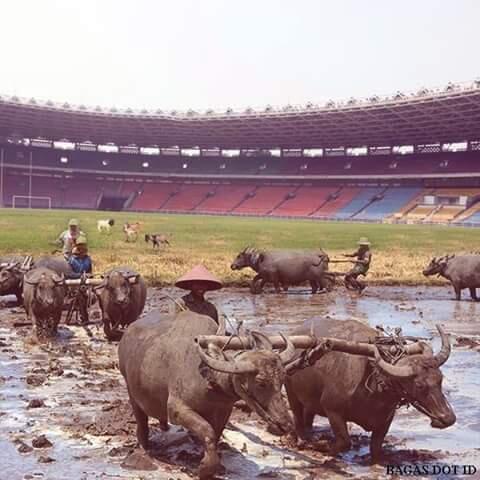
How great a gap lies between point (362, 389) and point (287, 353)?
3.71 feet

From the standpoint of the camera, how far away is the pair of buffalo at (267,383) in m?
6.27

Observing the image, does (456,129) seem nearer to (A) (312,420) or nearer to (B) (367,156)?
(B) (367,156)

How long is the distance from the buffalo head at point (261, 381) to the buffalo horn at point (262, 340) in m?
0.20

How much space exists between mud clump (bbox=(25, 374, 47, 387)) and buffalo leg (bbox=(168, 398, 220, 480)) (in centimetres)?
445

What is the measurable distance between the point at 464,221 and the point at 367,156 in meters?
22.4

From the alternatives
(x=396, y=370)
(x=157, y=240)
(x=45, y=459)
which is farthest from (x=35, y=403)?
(x=157, y=240)

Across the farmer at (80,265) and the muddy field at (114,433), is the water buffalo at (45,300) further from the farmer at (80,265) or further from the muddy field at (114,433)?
the farmer at (80,265)

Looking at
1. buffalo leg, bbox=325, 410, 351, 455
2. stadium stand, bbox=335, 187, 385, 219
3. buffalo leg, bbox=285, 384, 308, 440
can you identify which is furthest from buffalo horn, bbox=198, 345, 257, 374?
stadium stand, bbox=335, 187, 385, 219

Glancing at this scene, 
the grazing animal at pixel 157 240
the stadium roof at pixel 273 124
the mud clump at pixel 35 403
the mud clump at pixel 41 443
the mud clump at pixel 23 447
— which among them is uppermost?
the stadium roof at pixel 273 124

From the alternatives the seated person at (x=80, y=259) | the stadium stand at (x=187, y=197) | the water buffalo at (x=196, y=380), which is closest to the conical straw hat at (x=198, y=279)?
the water buffalo at (x=196, y=380)

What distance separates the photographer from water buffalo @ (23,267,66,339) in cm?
1419

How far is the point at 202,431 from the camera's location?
666 centimetres

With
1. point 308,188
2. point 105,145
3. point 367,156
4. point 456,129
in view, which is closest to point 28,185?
point 105,145

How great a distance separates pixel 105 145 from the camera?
4050 inches
